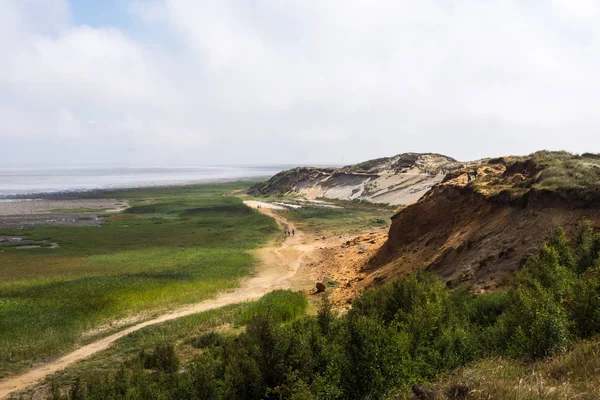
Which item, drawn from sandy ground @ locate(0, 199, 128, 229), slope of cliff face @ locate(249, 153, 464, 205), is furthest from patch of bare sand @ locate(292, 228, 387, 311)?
sandy ground @ locate(0, 199, 128, 229)

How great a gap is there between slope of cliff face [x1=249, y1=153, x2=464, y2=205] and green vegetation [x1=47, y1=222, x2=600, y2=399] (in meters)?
61.1

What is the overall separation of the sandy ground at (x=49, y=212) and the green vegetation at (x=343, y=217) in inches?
1538

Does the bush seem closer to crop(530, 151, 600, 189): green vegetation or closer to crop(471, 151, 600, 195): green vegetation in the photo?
crop(471, 151, 600, 195): green vegetation

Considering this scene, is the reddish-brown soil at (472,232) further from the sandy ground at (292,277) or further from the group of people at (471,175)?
the sandy ground at (292,277)

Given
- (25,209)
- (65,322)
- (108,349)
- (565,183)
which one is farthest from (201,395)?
(25,209)

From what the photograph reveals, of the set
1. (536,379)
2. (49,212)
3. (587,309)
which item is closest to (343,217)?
(587,309)

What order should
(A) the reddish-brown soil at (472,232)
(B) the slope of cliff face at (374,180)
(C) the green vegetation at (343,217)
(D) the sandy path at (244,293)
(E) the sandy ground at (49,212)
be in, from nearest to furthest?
(D) the sandy path at (244,293)
(A) the reddish-brown soil at (472,232)
(C) the green vegetation at (343,217)
(E) the sandy ground at (49,212)
(B) the slope of cliff face at (374,180)

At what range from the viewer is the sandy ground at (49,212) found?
224ft

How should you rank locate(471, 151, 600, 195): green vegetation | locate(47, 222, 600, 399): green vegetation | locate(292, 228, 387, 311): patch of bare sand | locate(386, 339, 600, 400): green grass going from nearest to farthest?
1. locate(386, 339, 600, 400): green grass
2. locate(47, 222, 600, 399): green vegetation
3. locate(471, 151, 600, 195): green vegetation
4. locate(292, 228, 387, 311): patch of bare sand

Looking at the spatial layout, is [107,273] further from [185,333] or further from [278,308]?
[278,308]

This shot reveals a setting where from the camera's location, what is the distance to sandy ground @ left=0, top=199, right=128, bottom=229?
6825 centimetres

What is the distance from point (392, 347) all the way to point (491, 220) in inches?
717

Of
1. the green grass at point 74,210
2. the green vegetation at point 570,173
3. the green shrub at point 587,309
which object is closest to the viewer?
the green shrub at point 587,309

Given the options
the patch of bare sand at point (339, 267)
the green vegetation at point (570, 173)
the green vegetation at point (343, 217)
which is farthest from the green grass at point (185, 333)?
the green vegetation at point (343, 217)
